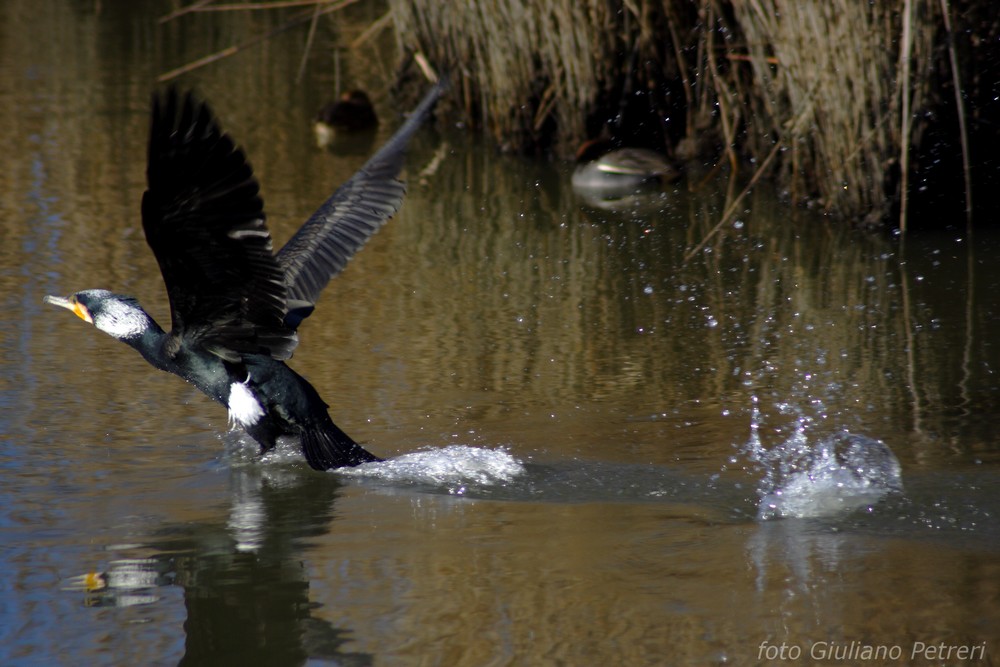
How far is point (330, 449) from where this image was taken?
3881 mm

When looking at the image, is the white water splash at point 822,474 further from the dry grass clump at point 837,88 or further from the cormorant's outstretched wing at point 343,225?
the dry grass clump at point 837,88

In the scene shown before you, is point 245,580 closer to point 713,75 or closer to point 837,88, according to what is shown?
point 837,88

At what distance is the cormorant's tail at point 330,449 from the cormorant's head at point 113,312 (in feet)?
2.03

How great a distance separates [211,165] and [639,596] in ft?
4.93

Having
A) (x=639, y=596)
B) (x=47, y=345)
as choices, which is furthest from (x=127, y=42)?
(x=639, y=596)

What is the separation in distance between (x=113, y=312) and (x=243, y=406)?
0.51 meters

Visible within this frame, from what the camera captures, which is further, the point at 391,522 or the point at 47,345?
the point at 47,345

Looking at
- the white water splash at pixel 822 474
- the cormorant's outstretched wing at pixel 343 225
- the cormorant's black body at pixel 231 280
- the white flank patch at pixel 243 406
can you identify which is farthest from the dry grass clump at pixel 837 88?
the white flank patch at pixel 243 406

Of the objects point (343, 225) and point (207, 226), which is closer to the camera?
point (207, 226)

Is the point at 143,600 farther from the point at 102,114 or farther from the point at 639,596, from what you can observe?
the point at 102,114

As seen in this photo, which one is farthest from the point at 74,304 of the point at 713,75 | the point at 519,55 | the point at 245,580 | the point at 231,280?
the point at 519,55

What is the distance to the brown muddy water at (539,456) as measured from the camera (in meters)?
3.05

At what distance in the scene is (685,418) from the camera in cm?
432

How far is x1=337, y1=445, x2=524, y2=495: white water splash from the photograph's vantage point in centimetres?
389
